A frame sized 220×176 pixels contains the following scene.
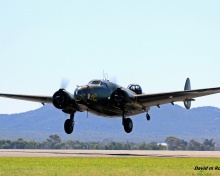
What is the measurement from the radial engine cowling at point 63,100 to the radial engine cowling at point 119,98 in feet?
13.6

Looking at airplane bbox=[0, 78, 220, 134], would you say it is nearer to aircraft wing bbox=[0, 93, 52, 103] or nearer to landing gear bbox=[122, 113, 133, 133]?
landing gear bbox=[122, 113, 133, 133]

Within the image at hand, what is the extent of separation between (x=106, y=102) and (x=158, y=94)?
561cm

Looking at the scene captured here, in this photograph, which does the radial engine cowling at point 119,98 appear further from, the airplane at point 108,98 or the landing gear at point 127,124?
the landing gear at point 127,124

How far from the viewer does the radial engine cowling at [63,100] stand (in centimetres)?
5378

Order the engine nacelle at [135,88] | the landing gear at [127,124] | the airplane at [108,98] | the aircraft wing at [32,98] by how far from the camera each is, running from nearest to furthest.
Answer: the airplane at [108,98], the landing gear at [127,124], the engine nacelle at [135,88], the aircraft wing at [32,98]

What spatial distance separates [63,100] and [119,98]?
555 centimetres

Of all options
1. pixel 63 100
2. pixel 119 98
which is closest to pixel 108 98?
pixel 119 98

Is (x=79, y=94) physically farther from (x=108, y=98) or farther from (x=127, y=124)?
(x=127, y=124)

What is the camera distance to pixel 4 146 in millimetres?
154125

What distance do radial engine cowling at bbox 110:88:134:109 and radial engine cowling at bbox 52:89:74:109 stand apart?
4159 millimetres

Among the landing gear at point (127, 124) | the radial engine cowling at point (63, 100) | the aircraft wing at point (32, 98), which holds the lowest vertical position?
the landing gear at point (127, 124)

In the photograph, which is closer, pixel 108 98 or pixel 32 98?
pixel 108 98

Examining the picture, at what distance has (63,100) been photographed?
2120 inches

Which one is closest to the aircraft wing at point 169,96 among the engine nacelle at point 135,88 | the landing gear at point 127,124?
the landing gear at point 127,124
